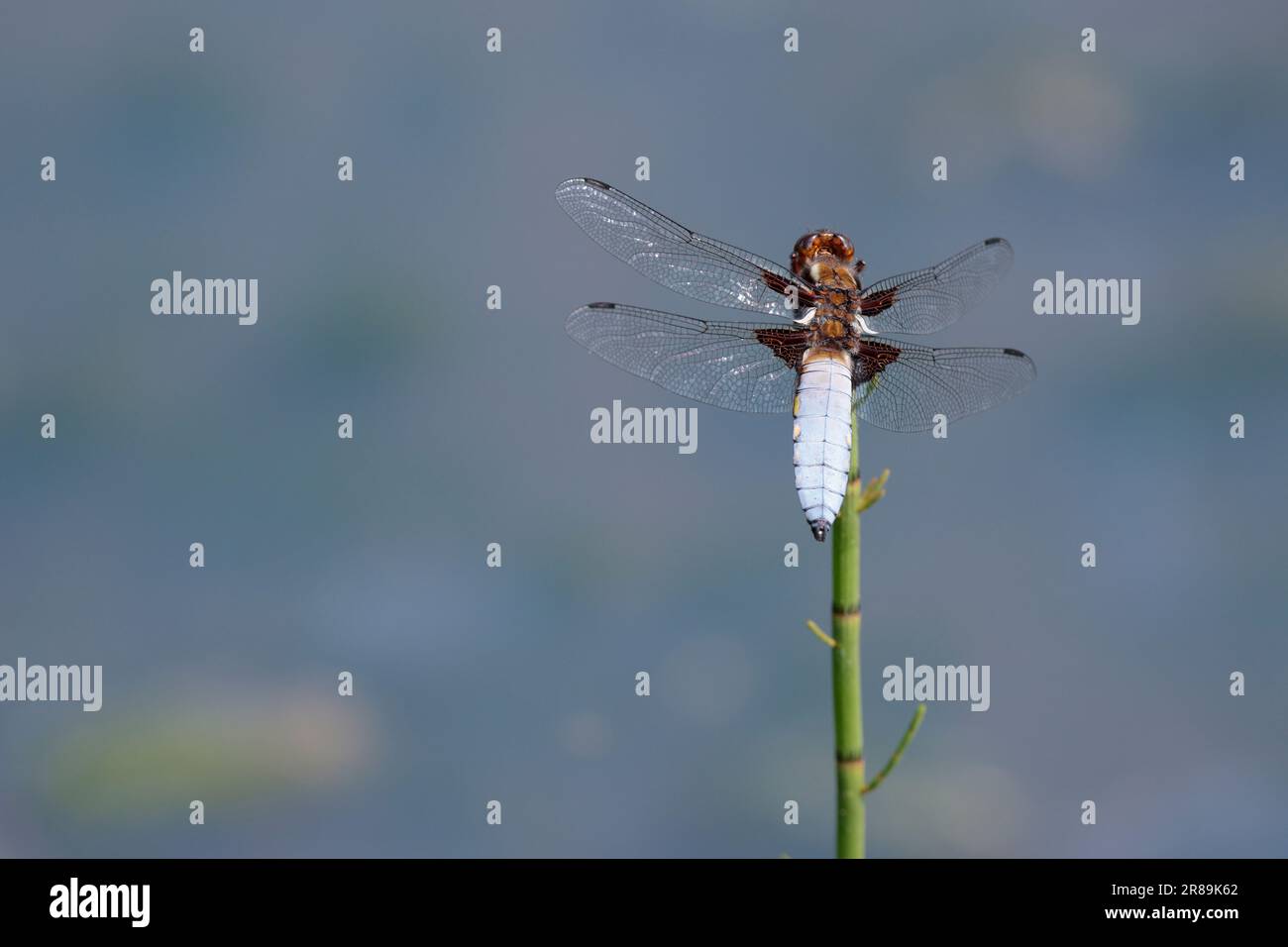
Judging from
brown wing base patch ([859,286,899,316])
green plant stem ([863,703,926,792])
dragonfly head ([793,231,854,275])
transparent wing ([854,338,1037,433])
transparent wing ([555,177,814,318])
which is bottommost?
green plant stem ([863,703,926,792])

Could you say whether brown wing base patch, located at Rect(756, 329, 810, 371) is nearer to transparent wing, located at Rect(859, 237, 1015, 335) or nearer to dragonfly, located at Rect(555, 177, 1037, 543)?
dragonfly, located at Rect(555, 177, 1037, 543)

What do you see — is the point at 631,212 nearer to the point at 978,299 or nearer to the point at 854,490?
the point at 978,299

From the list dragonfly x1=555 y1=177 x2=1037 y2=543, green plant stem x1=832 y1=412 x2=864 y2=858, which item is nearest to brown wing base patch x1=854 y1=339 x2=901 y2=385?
dragonfly x1=555 y1=177 x2=1037 y2=543

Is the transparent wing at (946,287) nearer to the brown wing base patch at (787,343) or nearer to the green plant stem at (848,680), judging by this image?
the brown wing base patch at (787,343)

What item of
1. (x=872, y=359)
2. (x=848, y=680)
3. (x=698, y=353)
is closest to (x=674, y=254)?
(x=698, y=353)

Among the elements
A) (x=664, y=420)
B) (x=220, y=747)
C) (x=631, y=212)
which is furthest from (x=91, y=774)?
(x=631, y=212)

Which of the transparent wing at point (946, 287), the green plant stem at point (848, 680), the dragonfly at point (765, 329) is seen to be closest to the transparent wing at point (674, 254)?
the dragonfly at point (765, 329)
